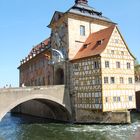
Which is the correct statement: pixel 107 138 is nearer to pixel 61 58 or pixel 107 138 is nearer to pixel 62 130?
pixel 62 130

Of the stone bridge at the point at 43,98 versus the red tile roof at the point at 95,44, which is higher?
the red tile roof at the point at 95,44

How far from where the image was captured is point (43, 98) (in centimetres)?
2703

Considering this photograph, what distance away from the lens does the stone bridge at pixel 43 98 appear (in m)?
24.3

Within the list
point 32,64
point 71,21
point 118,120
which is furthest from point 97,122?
point 32,64

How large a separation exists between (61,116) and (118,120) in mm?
7818

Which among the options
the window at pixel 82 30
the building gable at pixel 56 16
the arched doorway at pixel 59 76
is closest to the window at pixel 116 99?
the window at pixel 82 30

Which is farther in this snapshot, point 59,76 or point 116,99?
point 59,76

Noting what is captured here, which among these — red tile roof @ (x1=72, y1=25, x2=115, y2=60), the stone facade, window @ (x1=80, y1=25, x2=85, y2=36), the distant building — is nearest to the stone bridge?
the distant building

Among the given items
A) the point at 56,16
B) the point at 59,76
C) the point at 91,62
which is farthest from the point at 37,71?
the point at 91,62

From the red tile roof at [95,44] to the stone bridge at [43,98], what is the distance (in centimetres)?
423

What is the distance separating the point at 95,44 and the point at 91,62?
2560 mm

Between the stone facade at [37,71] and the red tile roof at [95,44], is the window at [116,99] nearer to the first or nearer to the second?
the red tile roof at [95,44]

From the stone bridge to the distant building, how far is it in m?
1.03

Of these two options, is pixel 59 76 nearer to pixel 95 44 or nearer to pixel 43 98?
pixel 43 98
